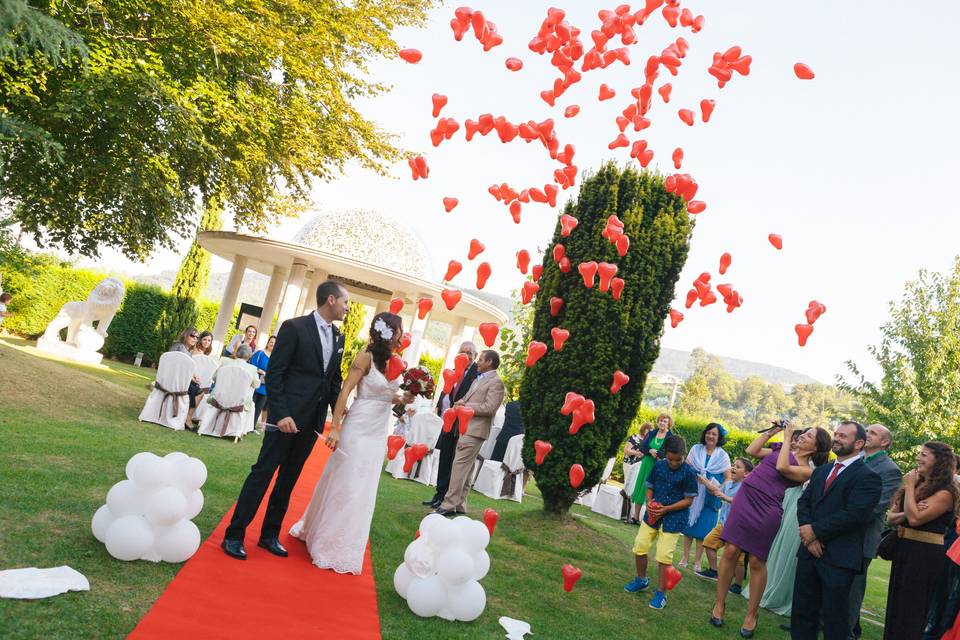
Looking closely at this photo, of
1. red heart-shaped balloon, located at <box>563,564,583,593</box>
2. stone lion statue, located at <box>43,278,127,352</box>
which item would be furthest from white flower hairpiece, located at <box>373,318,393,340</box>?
stone lion statue, located at <box>43,278,127,352</box>

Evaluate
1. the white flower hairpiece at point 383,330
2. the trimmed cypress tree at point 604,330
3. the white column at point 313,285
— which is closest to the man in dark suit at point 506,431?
the trimmed cypress tree at point 604,330

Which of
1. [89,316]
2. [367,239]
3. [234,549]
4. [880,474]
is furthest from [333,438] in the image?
[367,239]

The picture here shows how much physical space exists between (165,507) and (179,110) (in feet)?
27.3

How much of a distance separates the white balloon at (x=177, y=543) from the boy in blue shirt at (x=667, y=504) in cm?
379

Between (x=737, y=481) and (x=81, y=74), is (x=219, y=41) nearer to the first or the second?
(x=81, y=74)

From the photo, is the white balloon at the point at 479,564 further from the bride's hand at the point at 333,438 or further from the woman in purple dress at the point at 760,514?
the woman in purple dress at the point at 760,514

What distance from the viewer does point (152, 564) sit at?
14.0ft

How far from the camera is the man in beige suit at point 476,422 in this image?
7.93 meters

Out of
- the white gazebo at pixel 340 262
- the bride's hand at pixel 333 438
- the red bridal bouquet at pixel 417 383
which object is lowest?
the bride's hand at pixel 333 438

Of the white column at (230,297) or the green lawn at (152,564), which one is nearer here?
the green lawn at (152,564)

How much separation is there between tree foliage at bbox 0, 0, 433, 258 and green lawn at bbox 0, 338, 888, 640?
3.29 metres

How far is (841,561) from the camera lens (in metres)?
4.82

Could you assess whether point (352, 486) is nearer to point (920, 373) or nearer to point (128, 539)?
point (128, 539)

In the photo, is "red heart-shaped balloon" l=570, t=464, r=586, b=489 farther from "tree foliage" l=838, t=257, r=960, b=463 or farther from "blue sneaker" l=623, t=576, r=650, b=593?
"tree foliage" l=838, t=257, r=960, b=463
